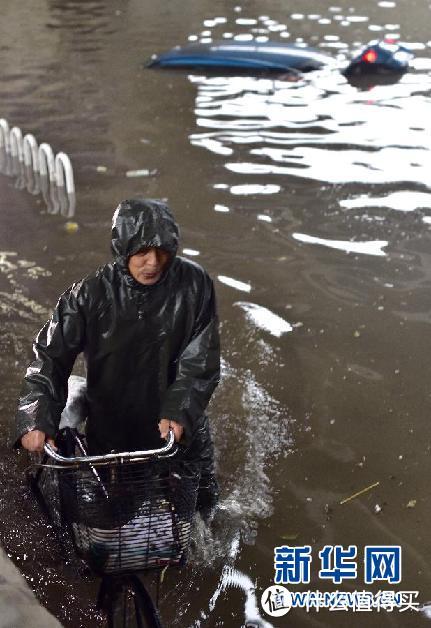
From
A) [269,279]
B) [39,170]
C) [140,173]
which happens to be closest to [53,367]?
[269,279]

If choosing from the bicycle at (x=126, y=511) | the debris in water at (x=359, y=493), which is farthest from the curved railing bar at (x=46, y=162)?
the bicycle at (x=126, y=511)

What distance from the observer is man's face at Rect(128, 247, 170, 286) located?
363cm

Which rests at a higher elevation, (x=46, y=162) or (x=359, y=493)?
(x=46, y=162)

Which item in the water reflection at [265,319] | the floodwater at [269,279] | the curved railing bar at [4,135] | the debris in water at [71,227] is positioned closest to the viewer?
the floodwater at [269,279]

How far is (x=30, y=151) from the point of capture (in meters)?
10.4

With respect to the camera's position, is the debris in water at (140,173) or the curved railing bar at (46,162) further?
the debris in water at (140,173)

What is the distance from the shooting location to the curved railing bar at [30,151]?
1002 cm

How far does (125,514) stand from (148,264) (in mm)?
1041

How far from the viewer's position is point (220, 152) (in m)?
11.0

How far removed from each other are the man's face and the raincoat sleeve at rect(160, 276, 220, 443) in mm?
309

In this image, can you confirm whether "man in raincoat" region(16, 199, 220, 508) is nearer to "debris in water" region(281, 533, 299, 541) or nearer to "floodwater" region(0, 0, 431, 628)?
"floodwater" region(0, 0, 431, 628)

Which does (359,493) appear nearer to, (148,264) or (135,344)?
(135,344)

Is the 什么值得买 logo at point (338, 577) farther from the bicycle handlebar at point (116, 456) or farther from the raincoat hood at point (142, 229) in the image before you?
the raincoat hood at point (142, 229)

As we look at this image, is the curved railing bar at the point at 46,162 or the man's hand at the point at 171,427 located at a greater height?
the man's hand at the point at 171,427
